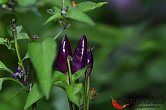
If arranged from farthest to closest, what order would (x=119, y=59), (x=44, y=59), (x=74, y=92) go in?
(x=119, y=59), (x=74, y=92), (x=44, y=59)

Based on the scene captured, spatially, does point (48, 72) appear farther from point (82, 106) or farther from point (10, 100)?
point (10, 100)

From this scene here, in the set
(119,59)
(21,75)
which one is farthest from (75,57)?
(119,59)

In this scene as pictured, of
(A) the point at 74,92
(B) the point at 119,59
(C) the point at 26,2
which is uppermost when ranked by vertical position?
(C) the point at 26,2

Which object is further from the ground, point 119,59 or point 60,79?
point 60,79

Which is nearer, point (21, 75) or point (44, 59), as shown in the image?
point (44, 59)

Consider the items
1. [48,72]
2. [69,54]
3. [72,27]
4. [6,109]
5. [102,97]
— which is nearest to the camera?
[48,72]

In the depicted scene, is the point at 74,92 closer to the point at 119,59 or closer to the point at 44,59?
the point at 44,59

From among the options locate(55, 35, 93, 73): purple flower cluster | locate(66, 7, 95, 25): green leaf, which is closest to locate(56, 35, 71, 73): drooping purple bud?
locate(55, 35, 93, 73): purple flower cluster

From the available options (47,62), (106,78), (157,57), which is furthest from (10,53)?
(47,62)
